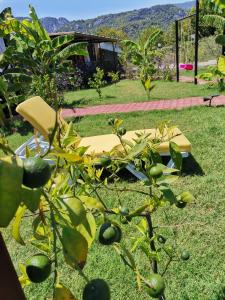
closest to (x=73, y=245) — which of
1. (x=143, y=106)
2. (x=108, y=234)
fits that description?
(x=108, y=234)

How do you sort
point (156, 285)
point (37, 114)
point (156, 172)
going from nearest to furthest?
point (156, 285) → point (156, 172) → point (37, 114)

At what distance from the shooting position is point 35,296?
9.70ft

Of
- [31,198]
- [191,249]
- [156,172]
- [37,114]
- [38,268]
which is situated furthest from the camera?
[37,114]

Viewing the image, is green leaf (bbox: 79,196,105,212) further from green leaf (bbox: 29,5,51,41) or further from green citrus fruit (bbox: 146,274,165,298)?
green leaf (bbox: 29,5,51,41)

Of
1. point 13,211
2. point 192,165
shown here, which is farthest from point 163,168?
point 192,165

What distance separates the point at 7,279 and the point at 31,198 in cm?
18

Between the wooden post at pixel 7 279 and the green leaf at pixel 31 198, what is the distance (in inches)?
3.8

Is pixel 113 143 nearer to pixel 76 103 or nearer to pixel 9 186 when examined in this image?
pixel 9 186

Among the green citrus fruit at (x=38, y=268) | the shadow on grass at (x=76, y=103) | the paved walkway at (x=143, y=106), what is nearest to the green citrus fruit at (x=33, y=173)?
the green citrus fruit at (x=38, y=268)

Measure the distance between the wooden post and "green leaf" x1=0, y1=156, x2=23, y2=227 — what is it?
6.3 inches

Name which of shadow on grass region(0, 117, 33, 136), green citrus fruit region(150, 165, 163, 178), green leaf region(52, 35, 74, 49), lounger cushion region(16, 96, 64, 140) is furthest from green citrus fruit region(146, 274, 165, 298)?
green leaf region(52, 35, 74, 49)

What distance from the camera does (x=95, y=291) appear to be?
684mm

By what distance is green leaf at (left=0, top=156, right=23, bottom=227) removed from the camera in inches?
19.3

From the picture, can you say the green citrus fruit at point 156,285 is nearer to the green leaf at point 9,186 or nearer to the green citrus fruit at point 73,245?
the green citrus fruit at point 73,245
